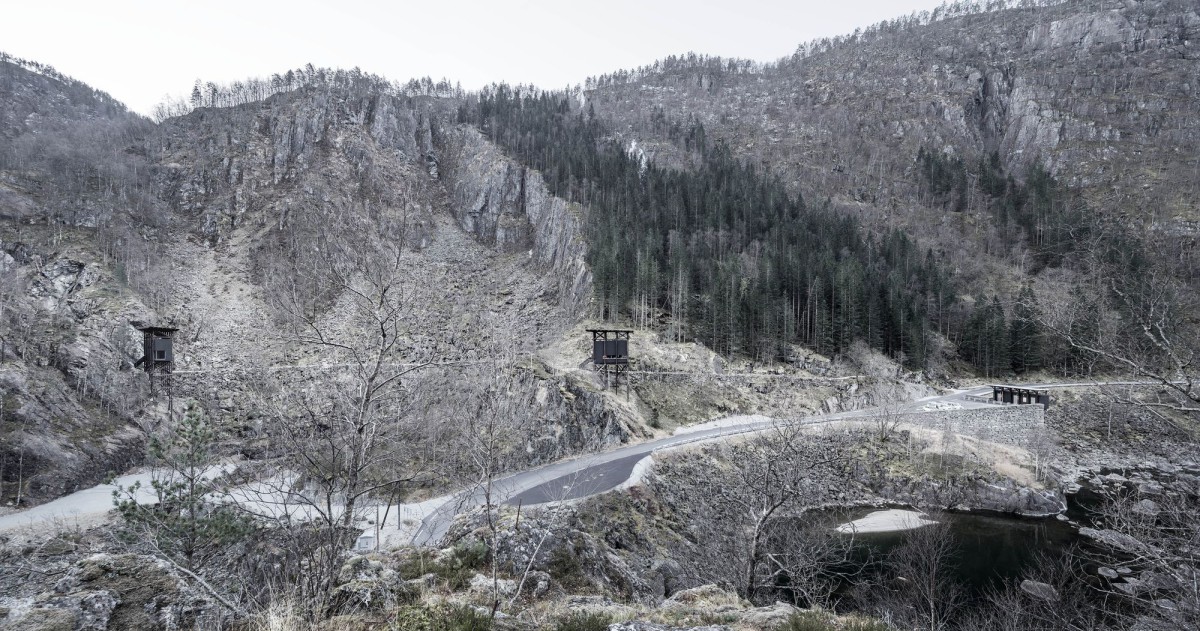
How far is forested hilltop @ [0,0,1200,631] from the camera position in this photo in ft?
22.9

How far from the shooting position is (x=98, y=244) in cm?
6431

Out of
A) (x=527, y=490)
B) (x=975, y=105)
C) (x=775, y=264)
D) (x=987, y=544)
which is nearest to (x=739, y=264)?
(x=775, y=264)

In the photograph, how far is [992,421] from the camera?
43.1m

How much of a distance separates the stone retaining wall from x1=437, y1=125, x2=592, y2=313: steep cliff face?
3672cm

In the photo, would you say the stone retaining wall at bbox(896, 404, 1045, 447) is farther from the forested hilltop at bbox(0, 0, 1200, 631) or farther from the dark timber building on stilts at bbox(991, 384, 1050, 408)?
the dark timber building on stilts at bbox(991, 384, 1050, 408)

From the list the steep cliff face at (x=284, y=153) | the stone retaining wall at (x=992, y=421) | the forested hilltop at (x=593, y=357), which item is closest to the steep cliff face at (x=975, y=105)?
the forested hilltop at (x=593, y=357)

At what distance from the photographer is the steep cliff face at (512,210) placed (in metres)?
68.1

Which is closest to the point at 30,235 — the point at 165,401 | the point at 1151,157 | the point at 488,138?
the point at 165,401

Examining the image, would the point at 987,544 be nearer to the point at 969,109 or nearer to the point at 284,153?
the point at 284,153

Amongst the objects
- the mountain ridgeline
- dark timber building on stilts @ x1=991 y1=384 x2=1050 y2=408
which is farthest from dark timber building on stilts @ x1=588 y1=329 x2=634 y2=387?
dark timber building on stilts @ x1=991 y1=384 x2=1050 y2=408

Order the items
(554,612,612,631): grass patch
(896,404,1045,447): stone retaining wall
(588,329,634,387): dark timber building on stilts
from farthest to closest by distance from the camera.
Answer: (896,404,1045,447): stone retaining wall
(588,329,634,387): dark timber building on stilts
(554,612,612,631): grass patch

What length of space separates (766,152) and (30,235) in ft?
465

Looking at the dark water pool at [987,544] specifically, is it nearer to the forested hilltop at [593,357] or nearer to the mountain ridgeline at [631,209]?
the forested hilltop at [593,357]

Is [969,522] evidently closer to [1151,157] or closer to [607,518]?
[607,518]
